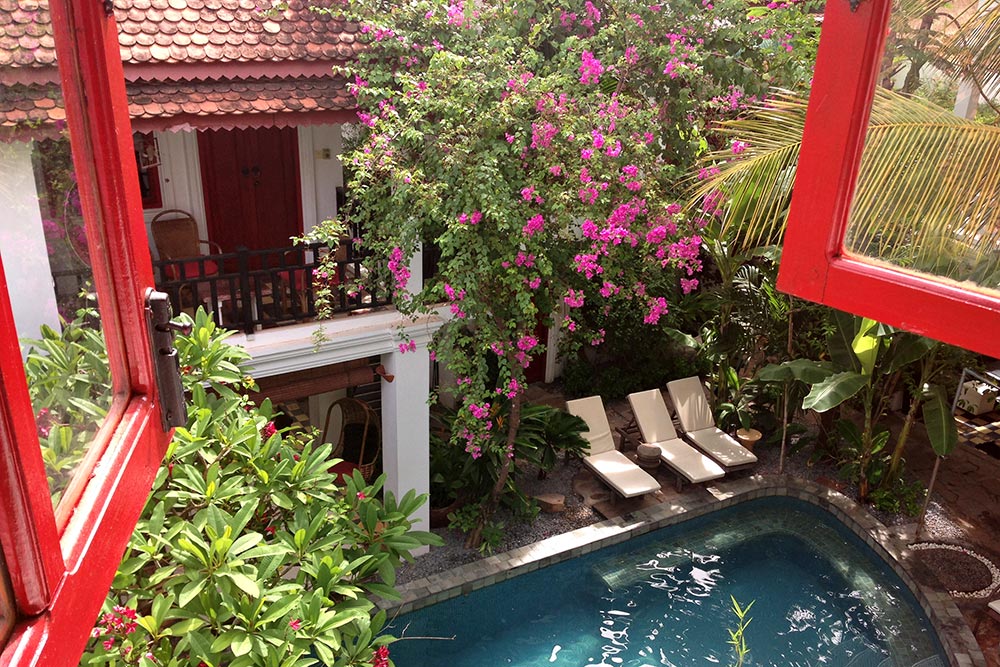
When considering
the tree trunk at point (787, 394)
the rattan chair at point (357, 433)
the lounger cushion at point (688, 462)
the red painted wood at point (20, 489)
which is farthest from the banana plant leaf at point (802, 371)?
the red painted wood at point (20, 489)

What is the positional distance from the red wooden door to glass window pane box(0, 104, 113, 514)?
8996 millimetres

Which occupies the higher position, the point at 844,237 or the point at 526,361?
the point at 844,237

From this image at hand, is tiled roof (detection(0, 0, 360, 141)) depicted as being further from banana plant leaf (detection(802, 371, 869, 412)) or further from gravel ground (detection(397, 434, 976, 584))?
banana plant leaf (detection(802, 371, 869, 412))

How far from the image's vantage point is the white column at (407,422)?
30.1ft

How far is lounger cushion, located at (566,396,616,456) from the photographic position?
1159 cm

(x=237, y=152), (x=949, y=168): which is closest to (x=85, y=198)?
(x=949, y=168)

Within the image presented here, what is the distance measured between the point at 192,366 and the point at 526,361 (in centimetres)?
386

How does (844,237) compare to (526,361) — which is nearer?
(844,237)

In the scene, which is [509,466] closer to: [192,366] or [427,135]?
[427,135]

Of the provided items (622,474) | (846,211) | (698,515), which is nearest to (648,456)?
(622,474)

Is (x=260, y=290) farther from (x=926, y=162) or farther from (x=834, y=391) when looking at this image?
(x=926, y=162)

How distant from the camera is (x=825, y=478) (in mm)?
11820

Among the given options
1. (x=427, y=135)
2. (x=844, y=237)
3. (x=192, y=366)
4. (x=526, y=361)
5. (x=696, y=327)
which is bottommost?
(x=696, y=327)

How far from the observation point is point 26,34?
110 centimetres
